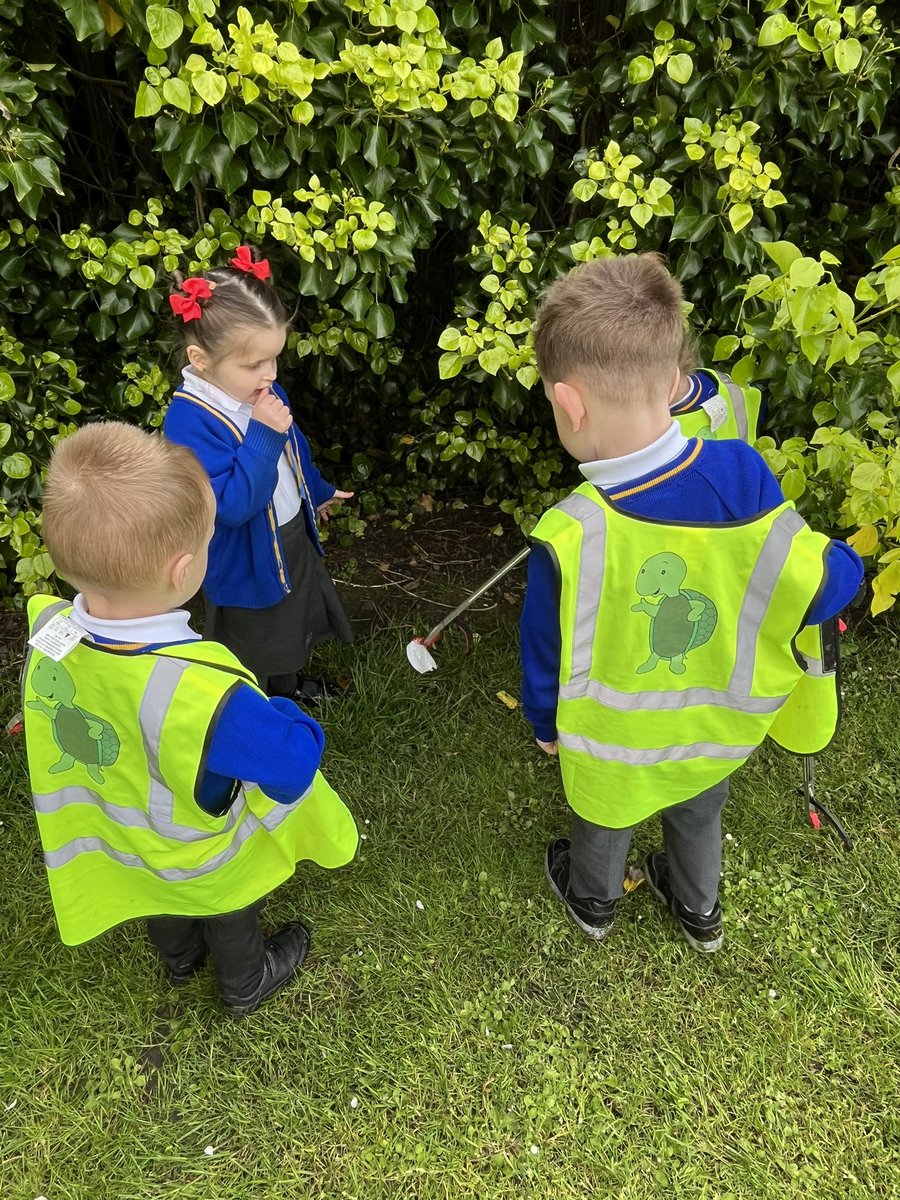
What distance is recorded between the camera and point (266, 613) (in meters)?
2.73

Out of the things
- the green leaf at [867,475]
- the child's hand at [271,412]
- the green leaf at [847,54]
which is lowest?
the green leaf at [867,475]

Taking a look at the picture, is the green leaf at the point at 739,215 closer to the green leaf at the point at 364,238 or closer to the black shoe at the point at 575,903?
the green leaf at the point at 364,238

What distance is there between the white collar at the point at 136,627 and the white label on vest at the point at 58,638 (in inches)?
1.2

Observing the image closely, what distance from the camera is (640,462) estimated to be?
1.72 m

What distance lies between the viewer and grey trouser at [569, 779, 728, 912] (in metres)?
2.23

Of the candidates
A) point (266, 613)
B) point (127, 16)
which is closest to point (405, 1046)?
point (266, 613)

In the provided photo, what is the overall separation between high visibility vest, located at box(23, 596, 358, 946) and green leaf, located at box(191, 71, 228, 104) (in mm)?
A: 1264

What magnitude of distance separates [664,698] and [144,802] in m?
1.18

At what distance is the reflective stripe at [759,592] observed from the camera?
5.52 ft

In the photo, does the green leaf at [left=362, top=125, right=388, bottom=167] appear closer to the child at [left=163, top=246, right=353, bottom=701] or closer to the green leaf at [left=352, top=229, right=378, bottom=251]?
the green leaf at [left=352, top=229, right=378, bottom=251]

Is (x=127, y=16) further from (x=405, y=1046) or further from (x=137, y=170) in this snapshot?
(x=405, y=1046)

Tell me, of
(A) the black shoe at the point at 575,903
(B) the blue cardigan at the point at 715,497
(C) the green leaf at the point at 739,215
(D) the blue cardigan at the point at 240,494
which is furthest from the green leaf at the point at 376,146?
(A) the black shoe at the point at 575,903

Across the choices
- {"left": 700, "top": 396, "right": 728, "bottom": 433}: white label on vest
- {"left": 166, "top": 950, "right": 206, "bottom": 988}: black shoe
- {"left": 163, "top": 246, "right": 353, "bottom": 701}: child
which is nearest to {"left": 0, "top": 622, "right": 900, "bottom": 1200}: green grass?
{"left": 166, "top": 950, "right": 206, "bottom": 988}: black shoe

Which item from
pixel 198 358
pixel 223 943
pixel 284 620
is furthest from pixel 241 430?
pixel 223 943
